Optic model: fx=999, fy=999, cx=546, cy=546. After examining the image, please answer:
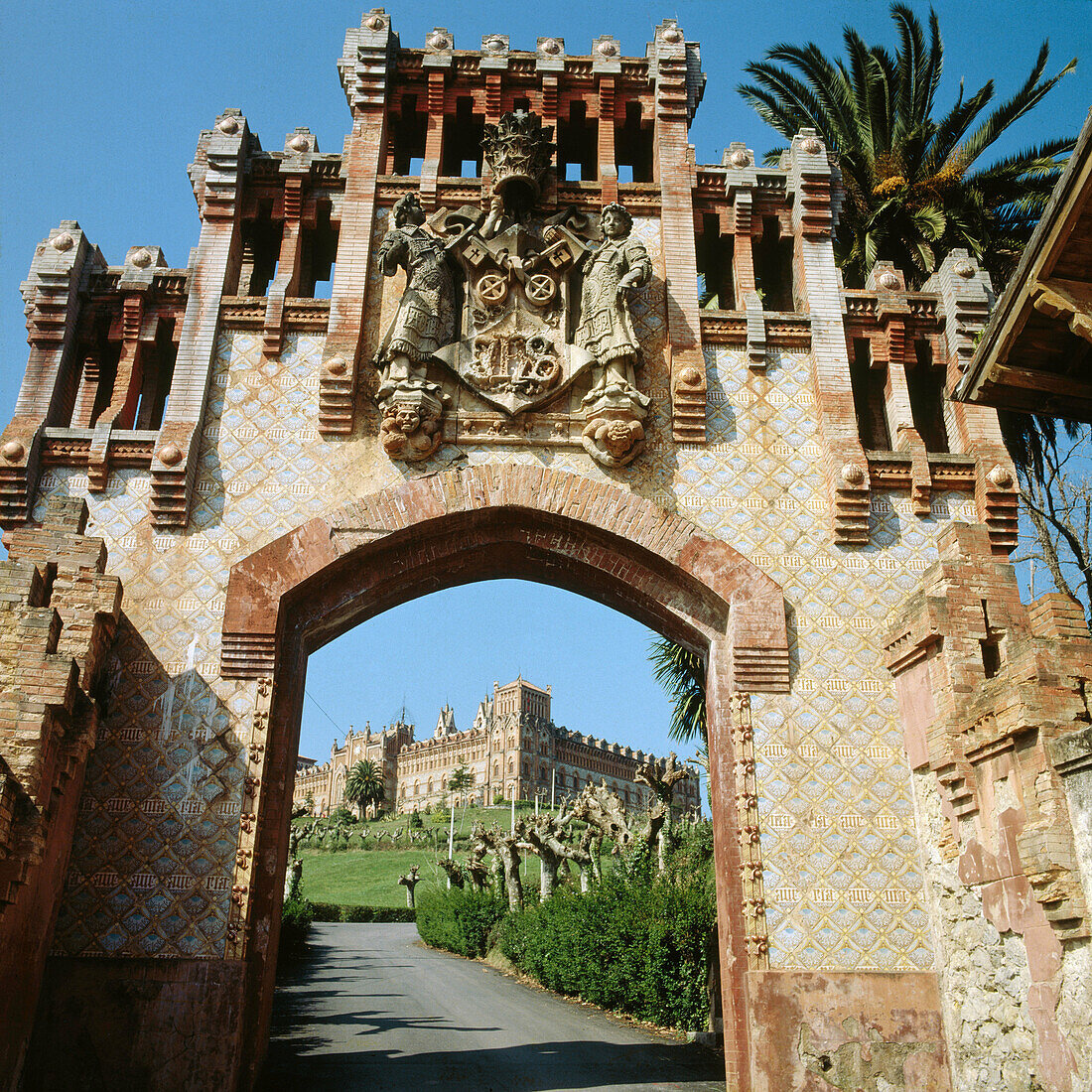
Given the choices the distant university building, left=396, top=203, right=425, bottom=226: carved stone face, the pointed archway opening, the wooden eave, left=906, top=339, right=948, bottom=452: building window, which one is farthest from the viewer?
the distant university building

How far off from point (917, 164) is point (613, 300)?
10.6 metres

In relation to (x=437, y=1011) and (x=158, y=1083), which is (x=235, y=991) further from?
(x=437, y=1011)

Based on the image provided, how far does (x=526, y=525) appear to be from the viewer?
A: 1055cm

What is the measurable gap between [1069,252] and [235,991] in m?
8.31

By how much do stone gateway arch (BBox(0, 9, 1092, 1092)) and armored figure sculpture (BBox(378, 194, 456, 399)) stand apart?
0.18 ft

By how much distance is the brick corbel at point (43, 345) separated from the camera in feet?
32.4

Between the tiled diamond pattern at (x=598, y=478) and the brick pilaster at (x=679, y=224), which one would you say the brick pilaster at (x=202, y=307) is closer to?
the tiled diamond pattern at (x=598, y=478)

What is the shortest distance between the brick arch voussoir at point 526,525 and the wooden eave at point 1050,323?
3086 mm

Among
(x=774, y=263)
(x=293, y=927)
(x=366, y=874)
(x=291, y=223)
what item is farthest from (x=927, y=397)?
(x=366, y=874)

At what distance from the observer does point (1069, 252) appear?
6414 millimetres

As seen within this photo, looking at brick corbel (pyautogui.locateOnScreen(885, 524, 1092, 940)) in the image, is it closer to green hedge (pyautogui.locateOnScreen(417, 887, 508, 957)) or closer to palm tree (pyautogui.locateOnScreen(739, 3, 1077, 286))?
palm tree (pyautogui.locateOnScreen(739, 3, 1077, 286))

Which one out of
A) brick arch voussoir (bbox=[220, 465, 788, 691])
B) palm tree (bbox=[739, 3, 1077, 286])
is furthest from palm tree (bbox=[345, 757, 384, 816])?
brick arch voussoir (bbox=[220, 465, 788, 691])

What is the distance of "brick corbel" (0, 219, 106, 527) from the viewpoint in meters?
9.89

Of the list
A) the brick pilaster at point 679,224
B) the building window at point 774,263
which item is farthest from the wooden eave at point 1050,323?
the building window at point 774,263
